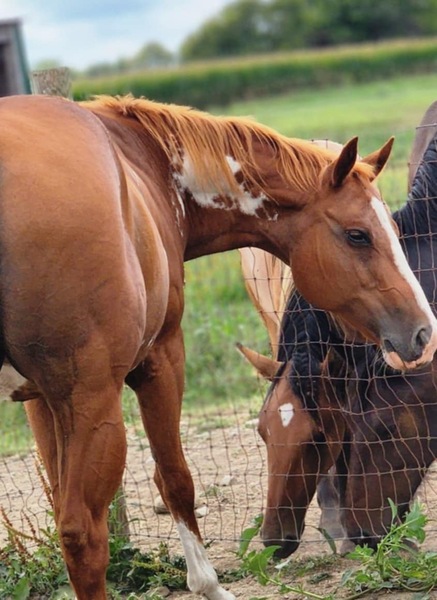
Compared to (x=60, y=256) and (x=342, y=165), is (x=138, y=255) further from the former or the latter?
(x=342, y=165)

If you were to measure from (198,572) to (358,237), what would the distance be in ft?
4.48

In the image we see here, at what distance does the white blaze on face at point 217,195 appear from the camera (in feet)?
12.1

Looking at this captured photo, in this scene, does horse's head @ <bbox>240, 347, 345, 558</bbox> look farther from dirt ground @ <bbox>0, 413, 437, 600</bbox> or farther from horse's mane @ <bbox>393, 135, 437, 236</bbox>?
horse's mane @ <bbox>393, 135, 437, 236</bbox>

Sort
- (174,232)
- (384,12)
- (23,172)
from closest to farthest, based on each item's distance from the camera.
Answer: (23,172)
(174,232)
(384,12)

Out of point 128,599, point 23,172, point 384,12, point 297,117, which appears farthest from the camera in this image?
point 384,12

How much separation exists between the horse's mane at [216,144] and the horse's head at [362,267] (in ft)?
0.37

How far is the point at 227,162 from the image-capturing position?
3684 mm

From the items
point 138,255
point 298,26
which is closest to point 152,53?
point 298,26

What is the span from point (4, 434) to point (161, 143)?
393 centimetres

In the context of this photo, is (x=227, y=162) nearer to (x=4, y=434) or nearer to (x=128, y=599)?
(x=128, y=599)

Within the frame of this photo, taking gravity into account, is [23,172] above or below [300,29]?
above

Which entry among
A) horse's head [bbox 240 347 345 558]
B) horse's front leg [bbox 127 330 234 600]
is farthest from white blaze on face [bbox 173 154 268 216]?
horse's head [bbox 240 347 345 558]

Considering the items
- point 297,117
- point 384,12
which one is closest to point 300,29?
point 384,12

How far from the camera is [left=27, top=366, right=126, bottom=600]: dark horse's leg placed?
2838mm
